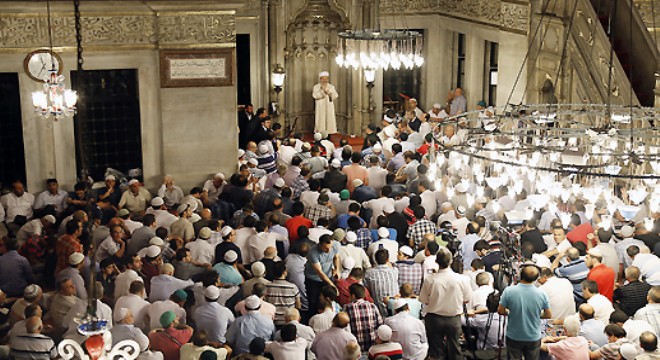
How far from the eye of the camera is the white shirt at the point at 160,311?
9.73m

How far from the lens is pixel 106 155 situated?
49.7 ft

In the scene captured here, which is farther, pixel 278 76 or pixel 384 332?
pixel 278 76

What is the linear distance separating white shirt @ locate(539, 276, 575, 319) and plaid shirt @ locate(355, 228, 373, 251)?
7.90 feet

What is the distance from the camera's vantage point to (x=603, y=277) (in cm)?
1074

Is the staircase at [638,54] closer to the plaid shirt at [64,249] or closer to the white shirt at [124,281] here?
the white shirt at [124,281]

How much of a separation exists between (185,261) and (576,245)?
4.49 m

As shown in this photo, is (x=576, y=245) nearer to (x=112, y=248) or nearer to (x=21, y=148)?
(x=112, y=248)

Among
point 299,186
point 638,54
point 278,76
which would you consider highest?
point 638,54

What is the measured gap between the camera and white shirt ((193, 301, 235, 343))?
9.74m

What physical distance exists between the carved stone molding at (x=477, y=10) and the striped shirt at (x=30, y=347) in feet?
36.1

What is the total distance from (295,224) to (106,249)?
2317mm

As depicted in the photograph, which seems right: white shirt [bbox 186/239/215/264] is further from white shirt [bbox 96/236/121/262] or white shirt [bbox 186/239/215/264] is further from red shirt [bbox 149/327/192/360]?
red shirt [bbox 149/327/192/360]

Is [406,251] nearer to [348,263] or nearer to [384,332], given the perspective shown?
[348,263]

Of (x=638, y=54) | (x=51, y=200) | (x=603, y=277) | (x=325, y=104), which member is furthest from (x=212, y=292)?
(x=325, y=104)
